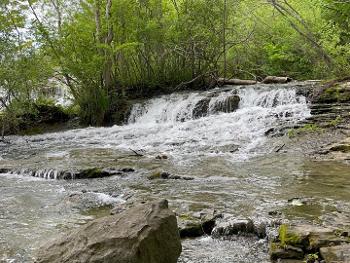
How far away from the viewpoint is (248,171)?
932cm

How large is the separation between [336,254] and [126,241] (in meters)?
1.96

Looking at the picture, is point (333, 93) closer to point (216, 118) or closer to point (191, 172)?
point (216, 118)

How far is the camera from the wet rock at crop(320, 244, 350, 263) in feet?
13.0

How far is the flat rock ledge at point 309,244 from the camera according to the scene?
13.9 ft

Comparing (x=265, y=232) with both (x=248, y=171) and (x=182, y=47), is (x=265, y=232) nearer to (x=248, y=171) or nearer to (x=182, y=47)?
(x=248, y=171)

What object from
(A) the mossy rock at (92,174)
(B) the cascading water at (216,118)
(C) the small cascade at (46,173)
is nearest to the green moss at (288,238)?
(A) the mossy rock at (92,174)

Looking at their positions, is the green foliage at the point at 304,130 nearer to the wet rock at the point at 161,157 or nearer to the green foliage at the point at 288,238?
the wet rock at the point at 161,157

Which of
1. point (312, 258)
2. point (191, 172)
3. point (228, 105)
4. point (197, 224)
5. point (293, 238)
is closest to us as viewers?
point (312, 258)

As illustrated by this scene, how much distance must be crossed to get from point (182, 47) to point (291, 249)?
54.2 ft

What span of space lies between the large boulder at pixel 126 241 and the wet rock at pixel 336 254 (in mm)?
1384

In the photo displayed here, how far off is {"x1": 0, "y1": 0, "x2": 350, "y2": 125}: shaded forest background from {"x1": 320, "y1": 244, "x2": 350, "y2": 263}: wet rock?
12309 millimetres

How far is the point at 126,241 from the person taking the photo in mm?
3715

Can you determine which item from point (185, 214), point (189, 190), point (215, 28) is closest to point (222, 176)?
point (189, 190)

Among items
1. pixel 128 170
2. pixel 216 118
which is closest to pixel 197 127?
pixel 216 118
